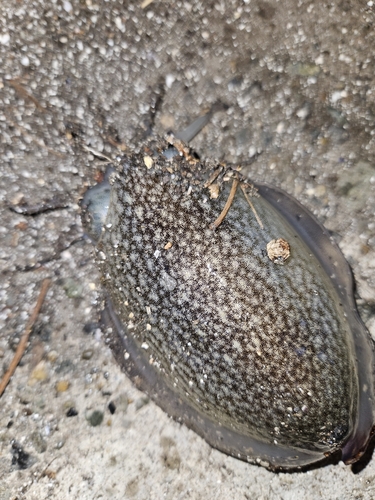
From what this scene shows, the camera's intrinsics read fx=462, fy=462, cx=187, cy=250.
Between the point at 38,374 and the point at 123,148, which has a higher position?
the point at 123,148

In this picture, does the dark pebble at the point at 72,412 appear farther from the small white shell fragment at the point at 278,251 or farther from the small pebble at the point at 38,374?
the small white shell fragment at the point at 278,251

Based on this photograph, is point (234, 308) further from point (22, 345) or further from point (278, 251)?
point (22, 345)

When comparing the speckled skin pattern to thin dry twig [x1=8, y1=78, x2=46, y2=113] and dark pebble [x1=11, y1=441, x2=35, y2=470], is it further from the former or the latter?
dark pebble [x1=11, y1=441, x2=35, y2=470]

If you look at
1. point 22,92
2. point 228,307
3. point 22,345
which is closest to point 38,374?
point 22,345

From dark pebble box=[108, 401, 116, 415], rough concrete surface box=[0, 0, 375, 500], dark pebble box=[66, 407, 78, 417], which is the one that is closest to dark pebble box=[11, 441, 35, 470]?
rough concrete surface box=[0, 0, 375, 500]

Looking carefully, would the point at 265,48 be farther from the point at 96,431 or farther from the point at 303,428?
the point at 96,431

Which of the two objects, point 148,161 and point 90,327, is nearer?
point 148,161

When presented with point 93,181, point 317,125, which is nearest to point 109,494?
point 93,181
